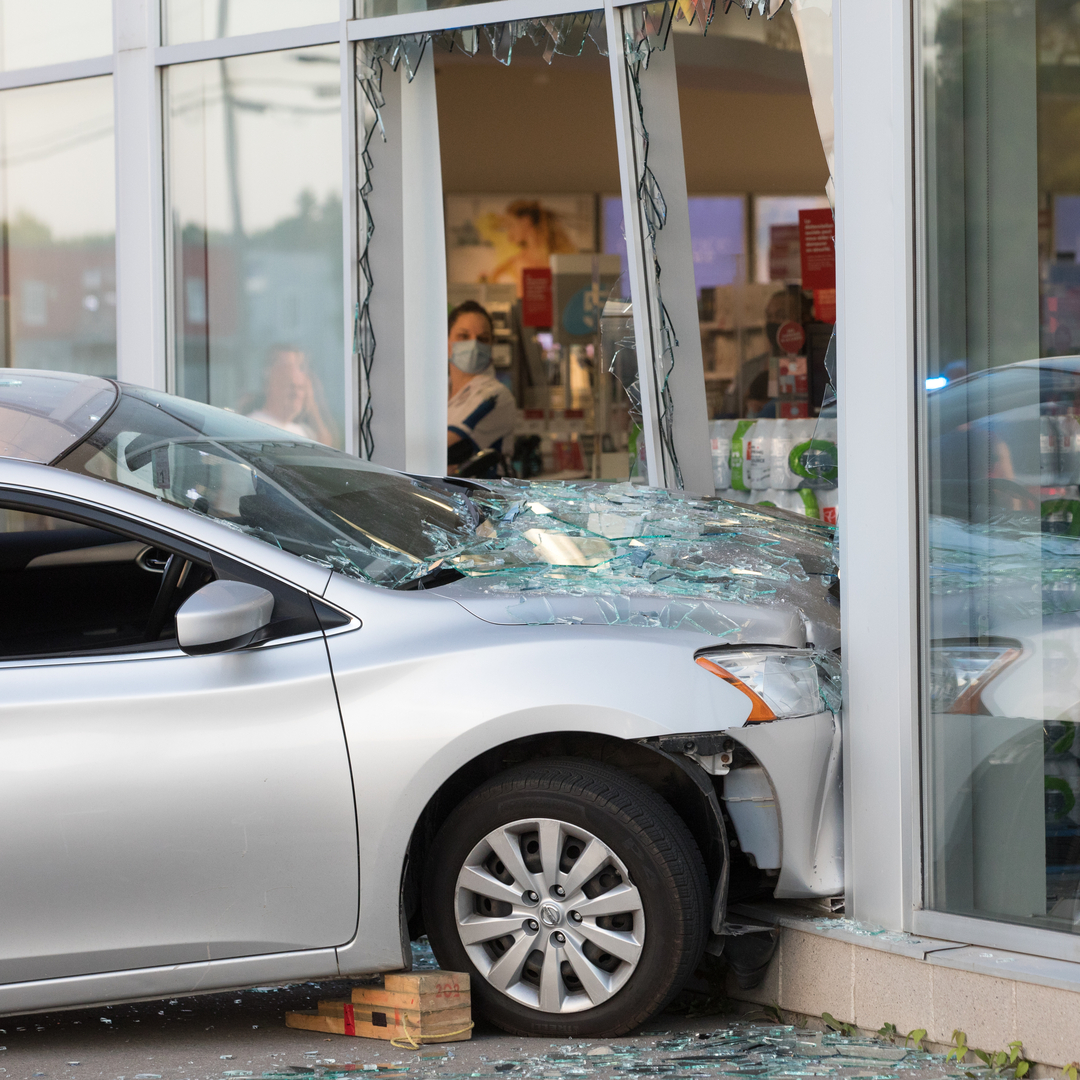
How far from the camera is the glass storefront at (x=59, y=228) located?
9.01 metres

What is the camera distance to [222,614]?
3.53 meters

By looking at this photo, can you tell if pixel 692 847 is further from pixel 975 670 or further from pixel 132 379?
pixel 132 379

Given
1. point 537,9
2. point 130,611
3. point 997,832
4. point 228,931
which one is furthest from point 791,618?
point 537,9

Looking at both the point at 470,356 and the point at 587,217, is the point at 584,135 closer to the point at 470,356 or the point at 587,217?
the point at 587,217

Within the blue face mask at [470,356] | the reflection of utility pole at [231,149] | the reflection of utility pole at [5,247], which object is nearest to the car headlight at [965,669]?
the blue face mask at [470,356]

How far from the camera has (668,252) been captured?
7.53m

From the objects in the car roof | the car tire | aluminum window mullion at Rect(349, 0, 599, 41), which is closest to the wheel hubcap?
the car tire

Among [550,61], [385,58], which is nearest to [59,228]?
[385,58]

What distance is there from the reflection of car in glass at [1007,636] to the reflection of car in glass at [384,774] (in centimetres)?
34

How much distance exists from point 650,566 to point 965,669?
0.92 m

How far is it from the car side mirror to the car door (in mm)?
103

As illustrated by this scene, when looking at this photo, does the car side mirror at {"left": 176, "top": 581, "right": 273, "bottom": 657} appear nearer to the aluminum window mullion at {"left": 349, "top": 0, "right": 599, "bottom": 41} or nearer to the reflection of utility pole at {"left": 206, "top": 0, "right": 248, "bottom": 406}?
the aluminum window mullion at {"left": 349, "top": 0, "right": 599, "bottom": 41}

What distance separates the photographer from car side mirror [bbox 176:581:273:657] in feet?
11.6

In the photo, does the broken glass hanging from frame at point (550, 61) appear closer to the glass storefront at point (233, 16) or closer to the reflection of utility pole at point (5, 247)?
the glass storefront at point (233, 16)
